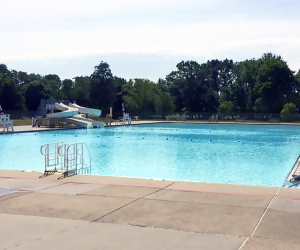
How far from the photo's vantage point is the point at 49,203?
6.88m

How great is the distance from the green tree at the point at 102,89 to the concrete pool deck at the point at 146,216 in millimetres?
57127

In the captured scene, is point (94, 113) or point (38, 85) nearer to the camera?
point (94, 113)

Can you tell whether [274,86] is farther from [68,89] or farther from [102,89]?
[68,89]

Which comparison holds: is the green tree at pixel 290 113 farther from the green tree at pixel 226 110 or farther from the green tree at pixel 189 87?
the green tree at pixel 189 87

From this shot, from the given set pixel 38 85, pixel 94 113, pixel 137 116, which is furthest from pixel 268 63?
pixel 38 85

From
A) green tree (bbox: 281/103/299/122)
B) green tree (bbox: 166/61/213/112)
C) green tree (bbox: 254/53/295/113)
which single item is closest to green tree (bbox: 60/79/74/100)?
green tree (bbox: 166/61/213/112)

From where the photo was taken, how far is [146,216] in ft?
19.6

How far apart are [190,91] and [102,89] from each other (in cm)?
1715

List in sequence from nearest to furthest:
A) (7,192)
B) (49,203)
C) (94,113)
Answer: (49,203)
(7,192)
(94,113)

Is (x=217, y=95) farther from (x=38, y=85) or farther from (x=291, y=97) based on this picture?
(x=38, y=85)

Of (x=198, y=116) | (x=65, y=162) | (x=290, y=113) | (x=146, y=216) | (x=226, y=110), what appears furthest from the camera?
(x=198, y=116)


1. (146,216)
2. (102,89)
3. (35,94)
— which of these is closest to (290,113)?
(102,89)

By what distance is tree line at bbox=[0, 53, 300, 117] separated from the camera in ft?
209

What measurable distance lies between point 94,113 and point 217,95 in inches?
1438
